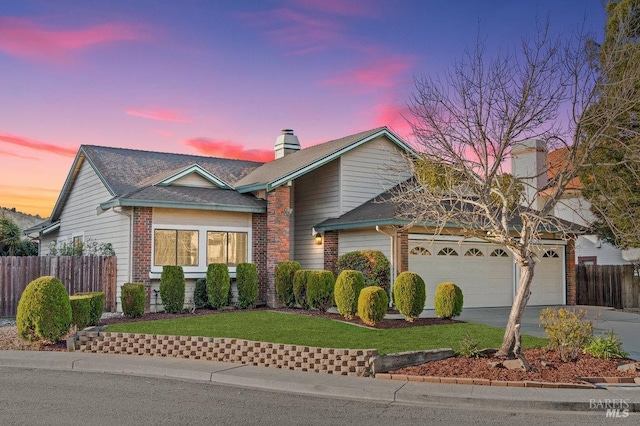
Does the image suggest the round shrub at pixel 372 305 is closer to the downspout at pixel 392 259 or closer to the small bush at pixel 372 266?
the downspout at pixel 392 259

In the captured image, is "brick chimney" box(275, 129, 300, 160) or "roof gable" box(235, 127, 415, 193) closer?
"roof gable" box(235, 127, 415, 193)

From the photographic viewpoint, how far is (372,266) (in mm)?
21281

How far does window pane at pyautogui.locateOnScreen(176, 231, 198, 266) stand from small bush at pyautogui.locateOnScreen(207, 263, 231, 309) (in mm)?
1047

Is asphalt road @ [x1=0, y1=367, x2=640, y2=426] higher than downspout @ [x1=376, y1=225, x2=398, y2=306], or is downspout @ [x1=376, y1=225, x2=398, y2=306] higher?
downspout @ [x1=376, y1=225, x2=398, y2=306]

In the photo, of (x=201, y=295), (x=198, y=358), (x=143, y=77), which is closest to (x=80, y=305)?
(x=198, y=358)

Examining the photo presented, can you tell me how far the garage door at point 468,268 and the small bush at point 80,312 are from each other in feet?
32.8

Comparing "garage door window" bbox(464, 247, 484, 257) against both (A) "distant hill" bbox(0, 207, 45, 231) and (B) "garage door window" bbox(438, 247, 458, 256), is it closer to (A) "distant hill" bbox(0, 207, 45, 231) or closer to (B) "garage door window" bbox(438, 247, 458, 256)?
(B) "garage door window" bbox(438, 247, 458, 256)

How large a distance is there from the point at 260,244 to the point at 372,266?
13.5 ft

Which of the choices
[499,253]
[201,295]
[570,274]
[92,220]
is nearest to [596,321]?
[499,253]

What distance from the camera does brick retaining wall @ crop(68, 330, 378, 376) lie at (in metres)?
11.2

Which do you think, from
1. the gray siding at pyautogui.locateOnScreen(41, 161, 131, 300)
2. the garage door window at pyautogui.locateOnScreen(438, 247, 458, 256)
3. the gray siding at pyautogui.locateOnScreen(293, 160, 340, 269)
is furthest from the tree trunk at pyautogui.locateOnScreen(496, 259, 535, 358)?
the gray siding at pyautogui.locateOnScreen(41, 161, 131, 300)

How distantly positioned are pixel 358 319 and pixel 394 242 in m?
3.96

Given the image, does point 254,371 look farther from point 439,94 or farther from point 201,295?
point 201,295

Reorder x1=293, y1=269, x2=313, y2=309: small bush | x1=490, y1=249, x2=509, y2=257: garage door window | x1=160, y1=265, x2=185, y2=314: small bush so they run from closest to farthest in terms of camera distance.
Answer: x1=160, y1=265, x2=185, y2=314: small bush, x1=293, y1=269, x2=313, y2=309: small bush, x1=490, y1=249, x2=509, y2=257: garage door window
